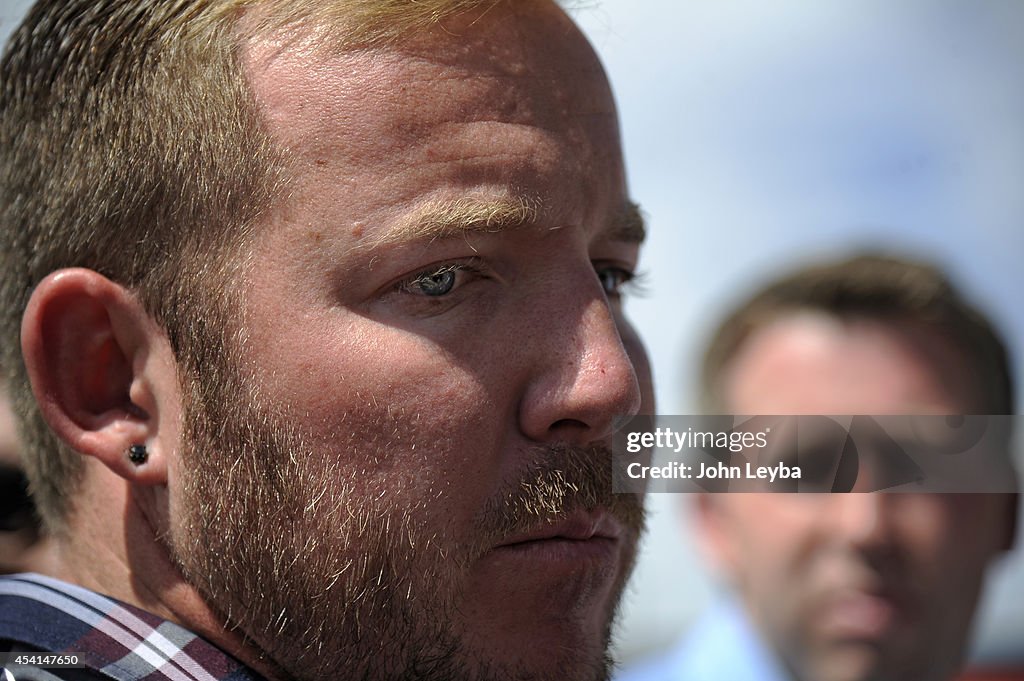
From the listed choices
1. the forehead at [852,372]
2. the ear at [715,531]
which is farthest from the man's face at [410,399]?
the ear at [715,531]

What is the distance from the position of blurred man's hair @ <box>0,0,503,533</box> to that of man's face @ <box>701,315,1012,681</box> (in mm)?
1850

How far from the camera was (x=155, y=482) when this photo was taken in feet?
5.38

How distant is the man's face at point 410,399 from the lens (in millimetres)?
1532

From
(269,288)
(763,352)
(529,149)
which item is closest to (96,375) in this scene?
(269,288)

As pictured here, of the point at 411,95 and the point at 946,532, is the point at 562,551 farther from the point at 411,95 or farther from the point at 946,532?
the point at 946,532

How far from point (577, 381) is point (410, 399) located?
0.23 metres

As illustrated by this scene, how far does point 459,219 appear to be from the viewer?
5.08 ft

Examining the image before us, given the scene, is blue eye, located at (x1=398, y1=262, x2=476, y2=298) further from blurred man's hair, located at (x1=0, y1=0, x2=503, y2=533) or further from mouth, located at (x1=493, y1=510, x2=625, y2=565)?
mouth, located at (x1=493, y1=510, x2=625, y2=565)

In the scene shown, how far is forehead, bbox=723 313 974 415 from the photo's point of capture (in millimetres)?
3064

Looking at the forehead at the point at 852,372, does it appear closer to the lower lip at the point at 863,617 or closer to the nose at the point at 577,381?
the lower lip at the point at 863,617

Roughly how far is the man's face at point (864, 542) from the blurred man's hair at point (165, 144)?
1850 millimetres

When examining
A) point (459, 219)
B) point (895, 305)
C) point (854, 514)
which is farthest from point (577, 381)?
point (895, 305)

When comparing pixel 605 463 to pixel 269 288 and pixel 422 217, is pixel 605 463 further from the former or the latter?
pixel 269 288

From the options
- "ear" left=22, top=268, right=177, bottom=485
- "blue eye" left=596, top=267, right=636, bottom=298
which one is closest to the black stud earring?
"ear" left=22, top=268, right=177, bottom=485
